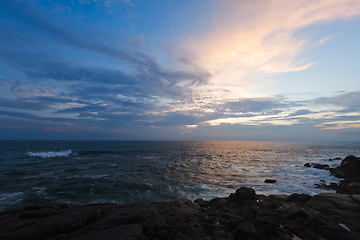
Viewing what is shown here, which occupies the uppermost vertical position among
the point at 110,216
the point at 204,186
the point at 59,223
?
the point at 59,223

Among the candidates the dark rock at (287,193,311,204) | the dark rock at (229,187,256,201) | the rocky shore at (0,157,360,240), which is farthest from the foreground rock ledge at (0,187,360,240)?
the dark rock at (229,187,256,201)

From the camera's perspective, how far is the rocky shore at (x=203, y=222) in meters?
6.87

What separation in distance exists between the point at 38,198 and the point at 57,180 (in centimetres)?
707

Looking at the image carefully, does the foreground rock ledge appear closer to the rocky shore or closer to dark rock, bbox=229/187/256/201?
the rocky shore

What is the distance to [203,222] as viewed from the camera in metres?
8.30

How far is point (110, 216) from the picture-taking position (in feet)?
31.0

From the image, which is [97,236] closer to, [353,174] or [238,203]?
[238,203]

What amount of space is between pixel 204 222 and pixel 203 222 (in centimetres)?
5

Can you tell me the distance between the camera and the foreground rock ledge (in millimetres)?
6875

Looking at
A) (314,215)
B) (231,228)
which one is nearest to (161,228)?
(231,228)

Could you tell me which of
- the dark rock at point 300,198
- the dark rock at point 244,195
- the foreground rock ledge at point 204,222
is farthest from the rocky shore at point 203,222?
the dark rock at point 244,195

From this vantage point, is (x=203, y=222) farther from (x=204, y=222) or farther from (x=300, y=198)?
(x=300, y=198)

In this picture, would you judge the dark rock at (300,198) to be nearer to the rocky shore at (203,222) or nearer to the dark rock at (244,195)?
the rocky shore at (203,222)

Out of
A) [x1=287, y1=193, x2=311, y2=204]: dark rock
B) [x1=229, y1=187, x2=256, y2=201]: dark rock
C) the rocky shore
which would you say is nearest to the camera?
the rocky shore
